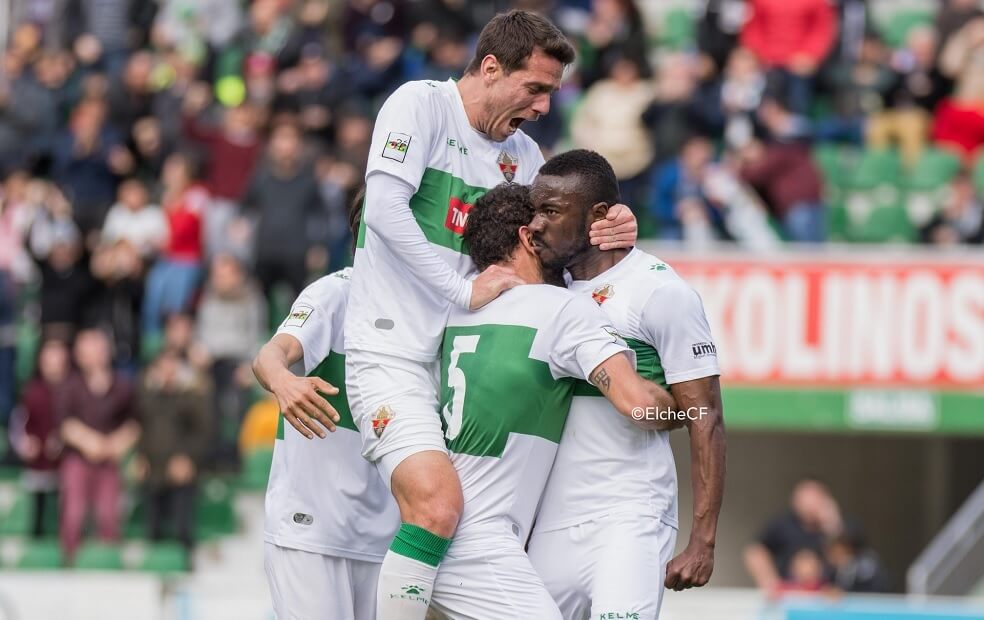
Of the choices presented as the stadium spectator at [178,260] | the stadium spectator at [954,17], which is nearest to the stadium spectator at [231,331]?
the stadium spectator at [178,260]

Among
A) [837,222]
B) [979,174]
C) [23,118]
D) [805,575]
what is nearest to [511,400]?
[805,575]

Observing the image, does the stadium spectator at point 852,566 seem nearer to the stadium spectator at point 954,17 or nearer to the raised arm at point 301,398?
the stadium spectator at point 954,17

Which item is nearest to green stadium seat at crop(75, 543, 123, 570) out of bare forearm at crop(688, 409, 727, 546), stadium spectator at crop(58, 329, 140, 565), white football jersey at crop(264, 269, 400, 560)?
stadium spectator at crop(58, 329, 140, 565)

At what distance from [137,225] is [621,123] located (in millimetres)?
4713

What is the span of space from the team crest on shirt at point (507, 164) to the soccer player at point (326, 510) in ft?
2.15

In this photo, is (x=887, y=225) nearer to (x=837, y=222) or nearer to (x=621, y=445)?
(x=837, y=222)

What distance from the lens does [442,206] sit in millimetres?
6195

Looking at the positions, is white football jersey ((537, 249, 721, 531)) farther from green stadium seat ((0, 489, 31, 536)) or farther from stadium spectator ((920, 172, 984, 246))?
green stadium seat ((0, 489, 31, 536))

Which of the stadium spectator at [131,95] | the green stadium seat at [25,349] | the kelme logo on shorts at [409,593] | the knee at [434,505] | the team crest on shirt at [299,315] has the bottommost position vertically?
the green stadium seat at [25,349]

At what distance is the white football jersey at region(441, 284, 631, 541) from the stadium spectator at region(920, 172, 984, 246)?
9.37 metres

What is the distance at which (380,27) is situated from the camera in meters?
17.7

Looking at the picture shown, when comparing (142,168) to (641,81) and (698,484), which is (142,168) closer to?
(641,81)

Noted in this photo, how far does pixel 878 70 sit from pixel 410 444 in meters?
11.7

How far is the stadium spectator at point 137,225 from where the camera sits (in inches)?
622
